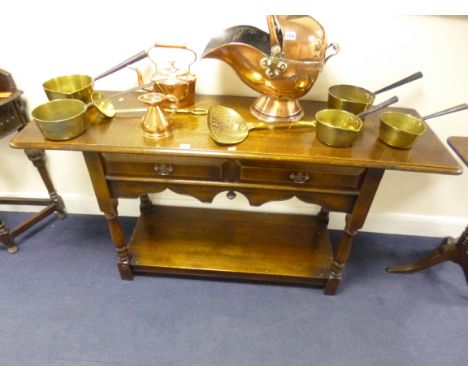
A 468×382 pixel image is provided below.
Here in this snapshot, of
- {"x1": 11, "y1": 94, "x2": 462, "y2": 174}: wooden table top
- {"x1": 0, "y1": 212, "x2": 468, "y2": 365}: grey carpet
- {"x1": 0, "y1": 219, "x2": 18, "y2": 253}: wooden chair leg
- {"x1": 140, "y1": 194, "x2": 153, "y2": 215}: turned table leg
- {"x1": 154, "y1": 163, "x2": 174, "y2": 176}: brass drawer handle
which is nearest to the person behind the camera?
{"x1": 11, "y1": 94, "x2": 462, "y2": 174}: wooden table top

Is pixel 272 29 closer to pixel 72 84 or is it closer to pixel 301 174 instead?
pixel 301 174

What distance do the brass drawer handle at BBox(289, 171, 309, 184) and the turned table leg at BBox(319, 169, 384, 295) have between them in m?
0.17

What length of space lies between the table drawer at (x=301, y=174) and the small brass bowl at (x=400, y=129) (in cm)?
11

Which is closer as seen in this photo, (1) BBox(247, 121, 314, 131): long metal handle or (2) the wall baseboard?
(1) BBox(247, 121, 314, 131): long metal handle

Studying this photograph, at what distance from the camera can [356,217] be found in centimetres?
98

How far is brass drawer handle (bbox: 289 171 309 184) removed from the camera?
0.90 meters

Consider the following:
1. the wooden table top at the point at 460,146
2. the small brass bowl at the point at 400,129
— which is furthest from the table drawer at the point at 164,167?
the wooden table top at the point at 460,146

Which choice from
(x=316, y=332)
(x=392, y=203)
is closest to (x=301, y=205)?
(x=392, y=203)

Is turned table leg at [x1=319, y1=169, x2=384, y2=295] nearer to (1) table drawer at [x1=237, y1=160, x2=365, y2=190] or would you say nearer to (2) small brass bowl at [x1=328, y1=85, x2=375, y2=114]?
(1) table drawer at [x1=237, y1=160, x2=365, y2=190]

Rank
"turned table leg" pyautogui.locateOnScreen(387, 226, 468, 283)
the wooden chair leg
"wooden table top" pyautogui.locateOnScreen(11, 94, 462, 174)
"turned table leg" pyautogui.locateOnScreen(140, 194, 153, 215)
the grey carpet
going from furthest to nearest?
"turned table leg" pyautogui.locateOnScreen(140, 194, 153, 215) → the wooden chair leg → "turned table leg" pyautogui.locateOnScreen(387, 226, 468, 283) → the grey carpet → "wooden table top" pyautogui.locateOnScreen(11, 94, 462, 174)

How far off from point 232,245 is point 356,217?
1.85ft

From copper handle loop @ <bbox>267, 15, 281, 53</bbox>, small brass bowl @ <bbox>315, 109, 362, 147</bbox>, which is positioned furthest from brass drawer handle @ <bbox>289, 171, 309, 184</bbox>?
copper handle loop @ <bbox>267, 15, 281, 53</bbox>

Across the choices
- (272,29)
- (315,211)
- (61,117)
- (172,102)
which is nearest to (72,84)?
(61,117)

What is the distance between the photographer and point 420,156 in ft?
2.76
